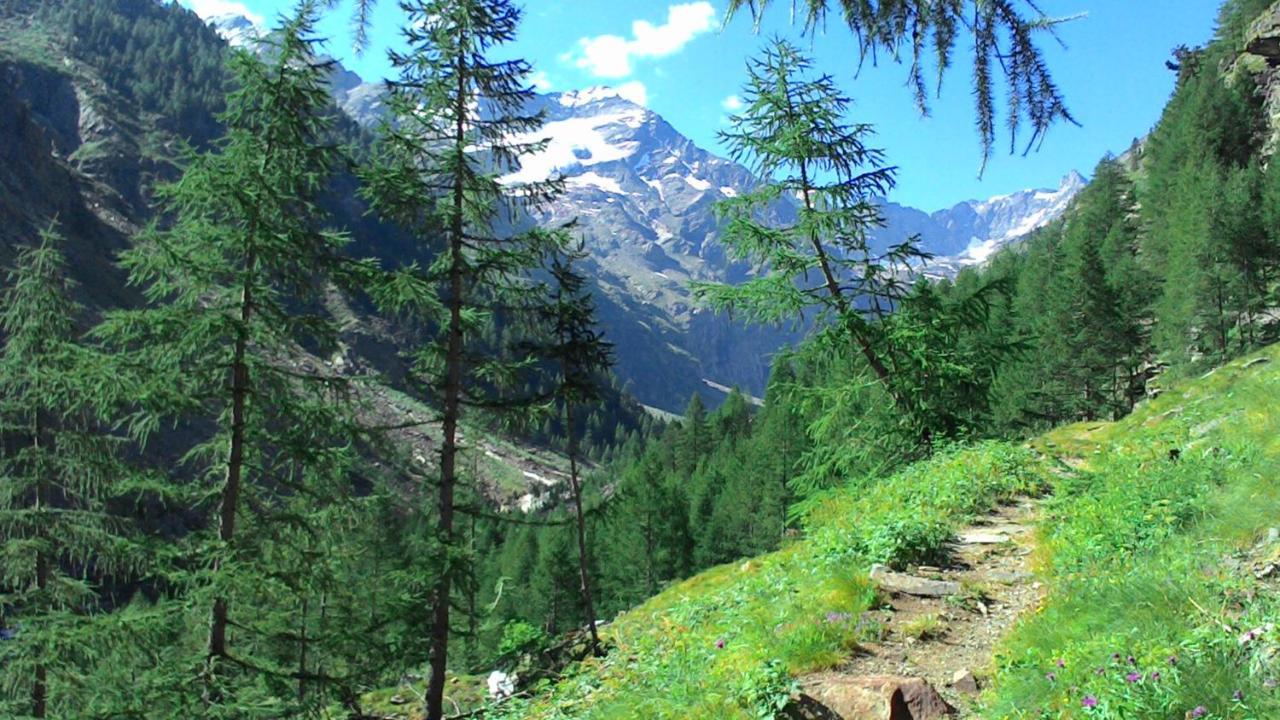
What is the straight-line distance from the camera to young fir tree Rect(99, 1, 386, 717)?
9727mm

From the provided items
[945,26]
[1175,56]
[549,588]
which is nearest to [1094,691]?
[945,26]

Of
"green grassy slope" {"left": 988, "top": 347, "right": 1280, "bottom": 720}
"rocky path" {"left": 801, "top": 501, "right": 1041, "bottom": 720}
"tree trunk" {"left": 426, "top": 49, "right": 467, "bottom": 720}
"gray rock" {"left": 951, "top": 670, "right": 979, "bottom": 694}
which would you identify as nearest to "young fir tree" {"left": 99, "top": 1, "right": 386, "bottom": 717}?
"tree trunk" {"left": 426, "top": 49, "right": 467, "bottom": 720}

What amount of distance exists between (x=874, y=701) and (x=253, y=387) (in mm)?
9702

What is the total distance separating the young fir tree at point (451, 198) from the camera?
12133mm

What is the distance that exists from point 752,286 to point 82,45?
249m

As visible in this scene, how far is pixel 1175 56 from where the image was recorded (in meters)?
90.1

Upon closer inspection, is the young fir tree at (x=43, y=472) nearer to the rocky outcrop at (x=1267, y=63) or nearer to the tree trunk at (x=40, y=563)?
the tree trunk at (x=40, y=563)

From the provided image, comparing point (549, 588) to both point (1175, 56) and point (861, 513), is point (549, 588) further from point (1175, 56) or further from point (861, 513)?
point (1175, 56)

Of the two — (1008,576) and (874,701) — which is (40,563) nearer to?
(874,701)

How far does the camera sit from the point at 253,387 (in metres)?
10.5

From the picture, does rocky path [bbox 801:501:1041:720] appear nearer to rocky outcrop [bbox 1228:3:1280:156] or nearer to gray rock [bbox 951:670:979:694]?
gray rock [bbox 951:670:979:694]

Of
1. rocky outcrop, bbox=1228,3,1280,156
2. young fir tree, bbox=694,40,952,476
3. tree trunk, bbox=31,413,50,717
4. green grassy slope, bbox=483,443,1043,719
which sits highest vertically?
rocky outcrop, bbox=1228,3,1280,156

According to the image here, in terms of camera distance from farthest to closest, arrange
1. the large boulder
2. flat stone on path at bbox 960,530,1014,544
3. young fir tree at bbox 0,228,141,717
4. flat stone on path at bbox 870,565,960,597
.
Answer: young fir tree at bbox 0,228,141,717
flat stone on path at bbox 960,530,1014,544
flat stone on path at bbox 870,565,960,597
the large boulder

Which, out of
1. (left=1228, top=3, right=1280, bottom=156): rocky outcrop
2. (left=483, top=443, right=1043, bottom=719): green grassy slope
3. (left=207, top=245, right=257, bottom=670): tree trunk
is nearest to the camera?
(left=483, top=443, right=1043, bottom=719): green grassy slope
